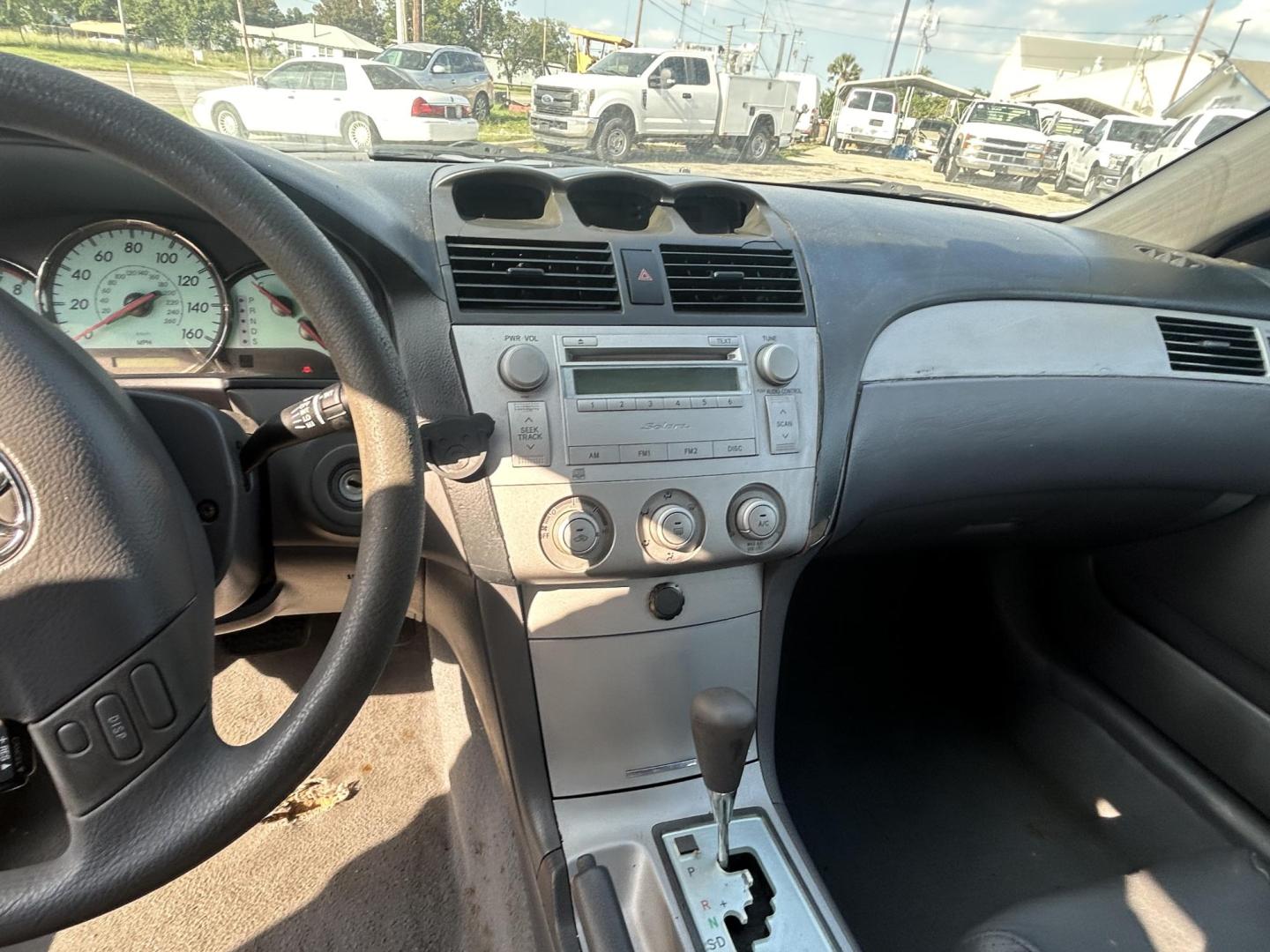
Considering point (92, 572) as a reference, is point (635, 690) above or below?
below

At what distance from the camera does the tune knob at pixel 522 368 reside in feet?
3.77

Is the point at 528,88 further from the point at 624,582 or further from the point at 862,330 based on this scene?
the point at 624,582

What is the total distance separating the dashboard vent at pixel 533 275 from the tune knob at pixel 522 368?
76 millimetres

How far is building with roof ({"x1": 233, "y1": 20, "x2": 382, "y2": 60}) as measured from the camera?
1.51 meters

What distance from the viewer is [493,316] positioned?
1.18 metres

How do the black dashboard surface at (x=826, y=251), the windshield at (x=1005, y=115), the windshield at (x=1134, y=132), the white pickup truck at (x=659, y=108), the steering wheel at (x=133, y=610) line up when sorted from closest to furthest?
the steering wheel at (x=133, y=610), the black dashboard surface at (x=826, y=251), the white pickup truck at (x=659, y=108), the windshield at (x=1134, y=132), the windshield at (x=1005, y=115)

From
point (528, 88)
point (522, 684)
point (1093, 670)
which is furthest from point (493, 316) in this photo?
point (1093, 670)

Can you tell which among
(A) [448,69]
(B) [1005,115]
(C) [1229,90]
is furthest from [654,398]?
(B) [1005,115]

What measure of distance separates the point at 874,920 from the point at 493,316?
53.6 inches

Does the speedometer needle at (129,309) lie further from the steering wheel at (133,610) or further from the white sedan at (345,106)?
the steering wheel at (133,610)

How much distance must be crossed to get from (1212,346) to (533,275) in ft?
4.47

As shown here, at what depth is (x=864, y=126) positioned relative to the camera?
11.0 feet

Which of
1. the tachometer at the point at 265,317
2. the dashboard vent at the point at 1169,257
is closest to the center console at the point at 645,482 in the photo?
the tachometer at the point at 265,317

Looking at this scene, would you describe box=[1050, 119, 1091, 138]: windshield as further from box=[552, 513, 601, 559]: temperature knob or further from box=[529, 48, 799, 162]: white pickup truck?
box=[552, 513, 601, 559]: temperature knob
